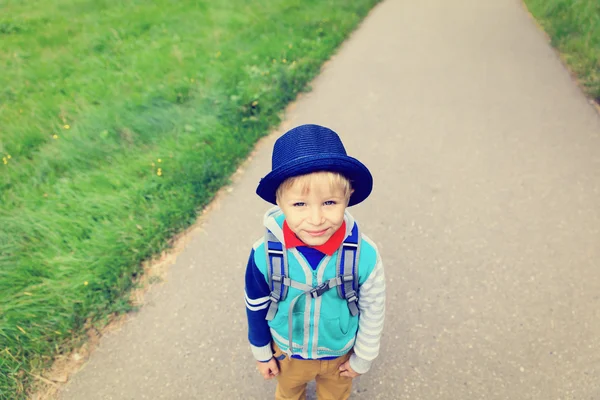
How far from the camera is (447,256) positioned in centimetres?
287

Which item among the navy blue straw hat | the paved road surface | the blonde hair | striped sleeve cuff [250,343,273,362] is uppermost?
the navy blue straw hat

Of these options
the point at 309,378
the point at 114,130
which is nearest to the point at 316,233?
the point at 309,378

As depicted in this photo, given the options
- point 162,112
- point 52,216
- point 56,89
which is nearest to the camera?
point 52,216

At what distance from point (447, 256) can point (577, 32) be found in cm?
473

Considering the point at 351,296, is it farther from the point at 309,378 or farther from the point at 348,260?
the point at 309,378

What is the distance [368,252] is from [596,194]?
2740mm

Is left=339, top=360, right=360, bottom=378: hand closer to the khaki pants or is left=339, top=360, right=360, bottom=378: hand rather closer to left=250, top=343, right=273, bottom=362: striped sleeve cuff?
the khaki pants

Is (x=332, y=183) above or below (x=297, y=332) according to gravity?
above

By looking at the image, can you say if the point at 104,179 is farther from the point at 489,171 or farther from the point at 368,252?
the point at 489,171

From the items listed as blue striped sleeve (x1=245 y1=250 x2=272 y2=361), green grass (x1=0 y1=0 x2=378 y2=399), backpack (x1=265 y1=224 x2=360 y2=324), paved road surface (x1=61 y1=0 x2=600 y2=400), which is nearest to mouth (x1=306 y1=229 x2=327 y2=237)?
backpack (x1=265 y1=224 x2=360 y2=324)

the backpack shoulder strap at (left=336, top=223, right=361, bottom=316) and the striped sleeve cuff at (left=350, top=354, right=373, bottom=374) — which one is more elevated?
the backpack shoulder strap at (left=336, top=223, right=361, bottom=316)

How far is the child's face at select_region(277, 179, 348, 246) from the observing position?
1303mm

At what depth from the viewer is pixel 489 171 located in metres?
3.59

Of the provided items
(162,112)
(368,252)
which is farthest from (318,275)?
(162,112)
